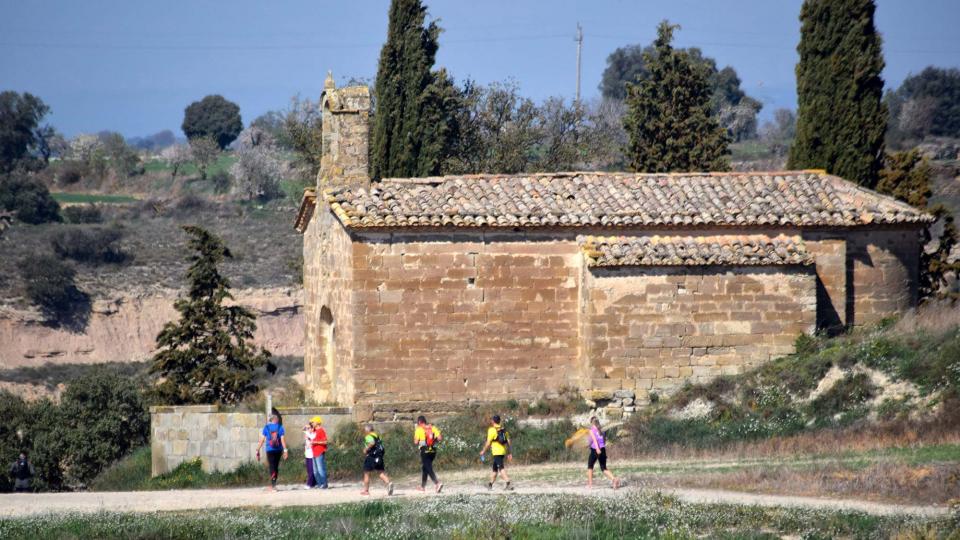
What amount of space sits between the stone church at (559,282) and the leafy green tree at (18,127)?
202 feet

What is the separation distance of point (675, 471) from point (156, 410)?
1078 centimetres

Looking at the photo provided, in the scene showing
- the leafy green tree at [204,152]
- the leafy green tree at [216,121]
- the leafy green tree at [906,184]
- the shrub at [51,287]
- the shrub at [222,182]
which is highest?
the leafy green tree at [216,121]

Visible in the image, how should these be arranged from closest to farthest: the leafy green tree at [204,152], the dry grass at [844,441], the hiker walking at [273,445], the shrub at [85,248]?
1. the dry grass at [844,441]
2. the hiker walking at [273,445]
3. the shrub at [85,248]
4. the leafy green tree at [204,152]

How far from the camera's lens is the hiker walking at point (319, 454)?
23781 millimetres

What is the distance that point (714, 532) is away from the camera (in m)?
17.9

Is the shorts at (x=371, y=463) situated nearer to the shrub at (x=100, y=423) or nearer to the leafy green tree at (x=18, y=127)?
the shrub at (x=100, y=423)

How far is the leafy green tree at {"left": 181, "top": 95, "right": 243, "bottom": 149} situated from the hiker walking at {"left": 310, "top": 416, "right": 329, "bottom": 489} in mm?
83936

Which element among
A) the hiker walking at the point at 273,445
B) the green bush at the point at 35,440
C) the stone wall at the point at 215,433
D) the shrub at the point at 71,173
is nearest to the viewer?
the hiker walking at the point at 273,445

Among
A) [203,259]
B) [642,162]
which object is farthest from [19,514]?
[642,162]

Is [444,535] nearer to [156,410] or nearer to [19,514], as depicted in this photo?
[19,514]

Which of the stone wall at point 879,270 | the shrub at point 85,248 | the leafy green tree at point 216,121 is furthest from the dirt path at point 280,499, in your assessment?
the leafy green tree at point 216,121

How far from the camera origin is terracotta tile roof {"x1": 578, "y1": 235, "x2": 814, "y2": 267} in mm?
28125

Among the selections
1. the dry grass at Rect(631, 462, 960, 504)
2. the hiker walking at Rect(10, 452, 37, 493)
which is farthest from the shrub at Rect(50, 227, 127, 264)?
the dry grass at Rect(631, 462, 960, 504)

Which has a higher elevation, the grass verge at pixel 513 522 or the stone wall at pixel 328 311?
the stone wall at pixel 328 311
